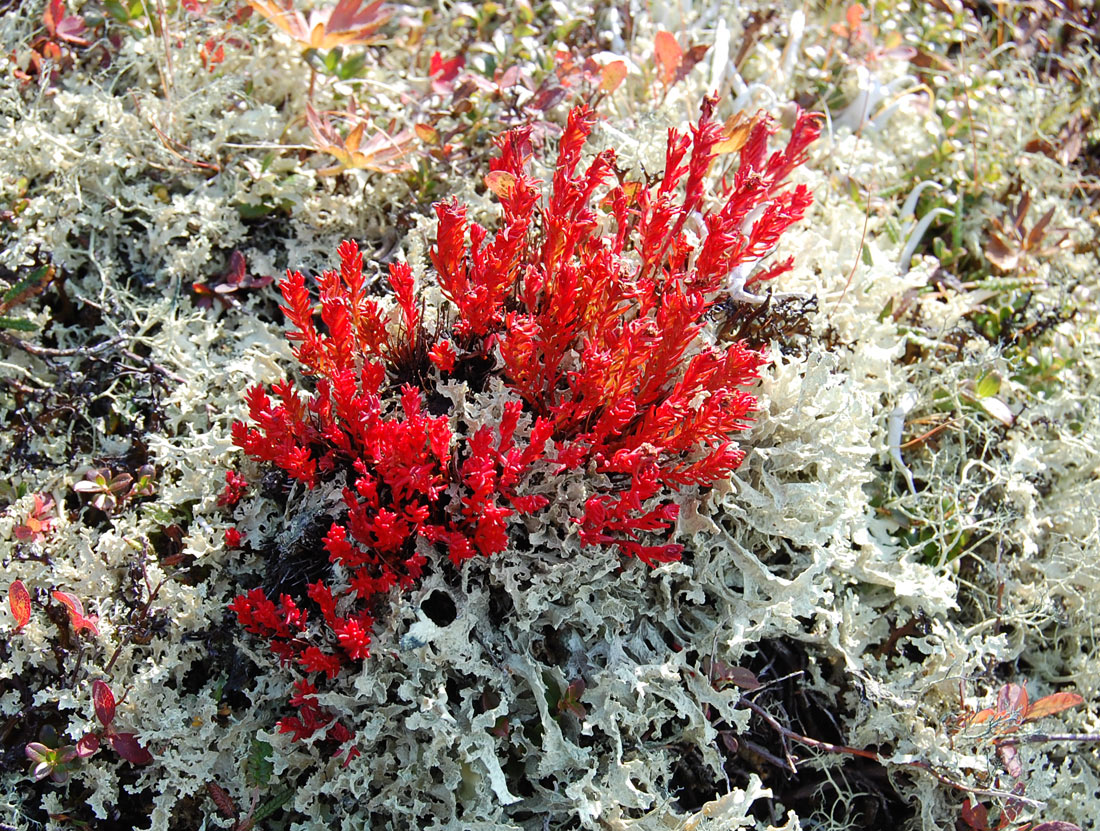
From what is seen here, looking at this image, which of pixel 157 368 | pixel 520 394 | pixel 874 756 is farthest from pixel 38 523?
pixel 874 756

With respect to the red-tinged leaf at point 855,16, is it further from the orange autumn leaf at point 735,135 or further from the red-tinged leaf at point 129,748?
the red-tinged leaf at point 129,748

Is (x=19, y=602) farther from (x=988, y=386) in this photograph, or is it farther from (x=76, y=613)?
(x=988, y=386)

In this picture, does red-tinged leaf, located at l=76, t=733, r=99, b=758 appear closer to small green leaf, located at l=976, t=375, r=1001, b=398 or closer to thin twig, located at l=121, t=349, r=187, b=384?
thin twig, located at l=121, t=349, r=187, b=384

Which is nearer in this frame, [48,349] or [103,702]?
[103,702]

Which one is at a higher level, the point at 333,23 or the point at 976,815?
the point at 333,23

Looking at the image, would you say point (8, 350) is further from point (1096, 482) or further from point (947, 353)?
point (1096, 482)

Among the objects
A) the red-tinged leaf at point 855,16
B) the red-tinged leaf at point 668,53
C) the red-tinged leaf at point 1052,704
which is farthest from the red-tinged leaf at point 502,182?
the red-tinged leaf at point 855,16

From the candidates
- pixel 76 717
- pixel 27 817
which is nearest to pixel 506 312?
pixel 76 717

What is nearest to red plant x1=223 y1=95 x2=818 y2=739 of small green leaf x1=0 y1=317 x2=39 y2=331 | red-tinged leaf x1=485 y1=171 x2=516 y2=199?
red-tinged leaf x1=485 y1=171 x2=516 y2=199
